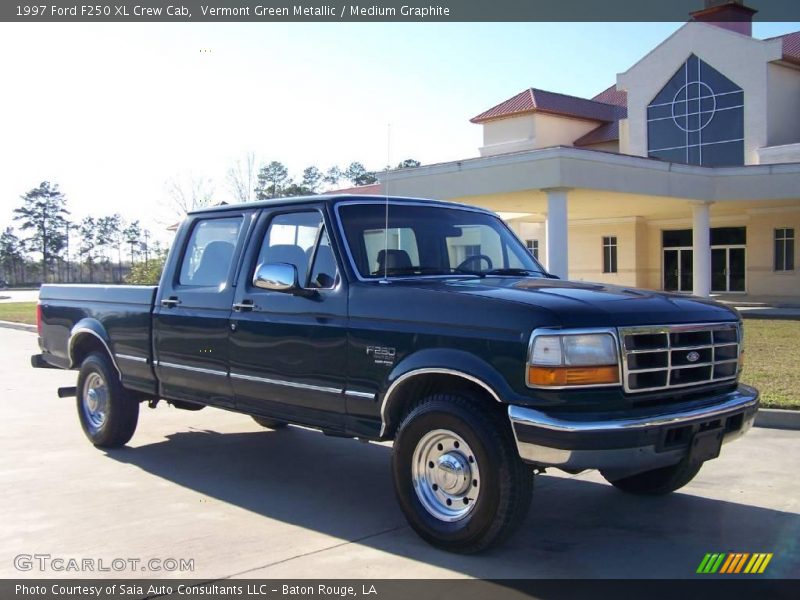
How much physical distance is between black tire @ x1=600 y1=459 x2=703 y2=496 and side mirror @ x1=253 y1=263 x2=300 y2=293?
8.54ft

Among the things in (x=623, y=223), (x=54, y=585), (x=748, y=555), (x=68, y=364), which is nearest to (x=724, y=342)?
(x=748, y=555)

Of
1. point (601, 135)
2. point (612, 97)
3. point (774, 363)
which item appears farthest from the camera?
point (612, 97)

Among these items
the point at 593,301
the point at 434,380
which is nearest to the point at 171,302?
the point at 434,380

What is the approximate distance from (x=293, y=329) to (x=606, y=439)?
7.65 ft

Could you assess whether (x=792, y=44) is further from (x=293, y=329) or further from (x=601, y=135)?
(x=293, y=329)

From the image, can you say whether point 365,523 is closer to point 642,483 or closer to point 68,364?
point 642,483

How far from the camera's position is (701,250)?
28312mm

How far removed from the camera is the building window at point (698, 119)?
32.9m

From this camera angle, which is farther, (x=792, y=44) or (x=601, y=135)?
(x=601, y=135)

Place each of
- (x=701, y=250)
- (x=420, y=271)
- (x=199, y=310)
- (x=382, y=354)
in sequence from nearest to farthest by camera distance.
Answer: (x=382, y=354) < (x=420, y=271) < (x=199, y=310) < (x=701, y=250)

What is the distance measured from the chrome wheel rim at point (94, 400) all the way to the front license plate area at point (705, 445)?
17.8ft

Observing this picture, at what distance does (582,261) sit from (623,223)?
9.15 feet

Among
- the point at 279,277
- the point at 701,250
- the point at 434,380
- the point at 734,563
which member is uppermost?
the point at 701,250

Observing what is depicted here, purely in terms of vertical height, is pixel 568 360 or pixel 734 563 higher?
pixel 568 360
